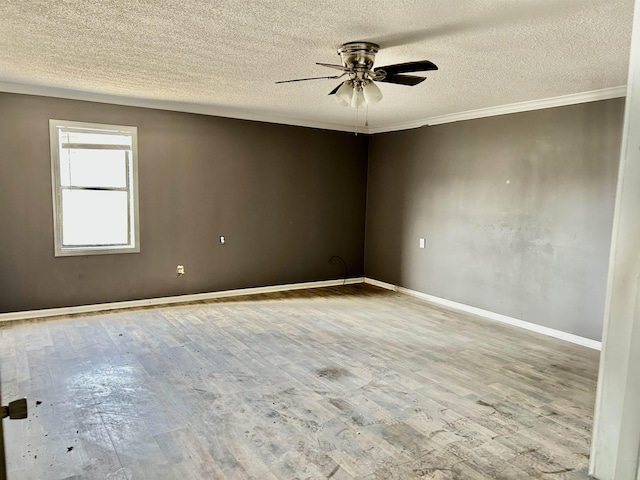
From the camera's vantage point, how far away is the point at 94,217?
4.86 m

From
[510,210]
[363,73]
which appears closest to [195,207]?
[363,73]

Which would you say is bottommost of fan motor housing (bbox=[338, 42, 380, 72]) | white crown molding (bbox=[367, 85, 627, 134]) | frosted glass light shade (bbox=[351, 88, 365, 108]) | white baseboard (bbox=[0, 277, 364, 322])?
white baseboard (bbox=[0, 277, 364, 322])

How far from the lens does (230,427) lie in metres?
2.54

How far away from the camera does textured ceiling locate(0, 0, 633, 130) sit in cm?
231

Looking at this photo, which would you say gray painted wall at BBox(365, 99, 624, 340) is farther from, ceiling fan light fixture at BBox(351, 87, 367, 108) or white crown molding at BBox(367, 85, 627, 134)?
ceiling fan light fixture at BBox(351, 87, 367, 108)

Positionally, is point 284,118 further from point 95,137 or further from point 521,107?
point 521,107

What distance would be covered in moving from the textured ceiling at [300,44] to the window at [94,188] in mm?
506

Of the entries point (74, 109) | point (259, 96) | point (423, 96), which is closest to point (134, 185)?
point (74, 109)

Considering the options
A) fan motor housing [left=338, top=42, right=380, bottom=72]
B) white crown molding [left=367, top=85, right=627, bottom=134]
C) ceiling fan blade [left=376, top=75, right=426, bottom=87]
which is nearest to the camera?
fan motor housing [left=338, top=42, right=380, bottom=72]

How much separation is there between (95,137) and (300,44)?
2968 millimetres

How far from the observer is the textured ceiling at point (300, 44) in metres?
2.31

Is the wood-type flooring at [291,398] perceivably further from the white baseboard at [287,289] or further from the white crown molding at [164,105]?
the white crown molding at [164,105]

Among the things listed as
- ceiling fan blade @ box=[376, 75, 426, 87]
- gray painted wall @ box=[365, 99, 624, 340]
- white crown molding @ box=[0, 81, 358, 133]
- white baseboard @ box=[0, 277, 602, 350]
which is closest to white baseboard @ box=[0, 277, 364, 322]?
white baseboard @ box=[0, 277, 602, 350]

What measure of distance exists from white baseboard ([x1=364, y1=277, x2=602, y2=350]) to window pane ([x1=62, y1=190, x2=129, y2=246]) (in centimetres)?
356
